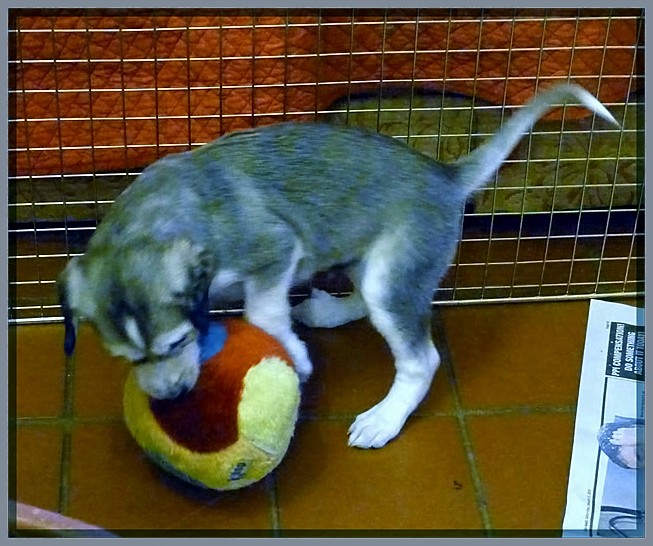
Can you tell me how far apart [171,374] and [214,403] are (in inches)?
3.6

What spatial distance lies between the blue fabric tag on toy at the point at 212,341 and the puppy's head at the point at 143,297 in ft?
0.23

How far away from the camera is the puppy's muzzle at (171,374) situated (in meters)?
1.67

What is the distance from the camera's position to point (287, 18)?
1998 millimetres

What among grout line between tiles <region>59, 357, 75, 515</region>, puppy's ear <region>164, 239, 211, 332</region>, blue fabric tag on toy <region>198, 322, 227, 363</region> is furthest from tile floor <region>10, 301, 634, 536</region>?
puppy's ear <region>164, 239, 211, 332</region>

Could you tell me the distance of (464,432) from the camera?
1994 mm

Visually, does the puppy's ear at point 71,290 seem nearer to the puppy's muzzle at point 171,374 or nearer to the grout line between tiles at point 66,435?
the puppy's muzzle at point 171,374

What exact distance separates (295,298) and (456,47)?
22.5 inches

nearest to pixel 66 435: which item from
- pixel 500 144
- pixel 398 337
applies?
pixel 398 337

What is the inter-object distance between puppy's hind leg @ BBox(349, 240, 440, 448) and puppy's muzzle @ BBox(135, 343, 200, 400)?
0.31 m

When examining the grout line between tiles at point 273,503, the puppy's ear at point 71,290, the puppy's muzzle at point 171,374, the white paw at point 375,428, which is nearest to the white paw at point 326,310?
the white paw at point 375,428

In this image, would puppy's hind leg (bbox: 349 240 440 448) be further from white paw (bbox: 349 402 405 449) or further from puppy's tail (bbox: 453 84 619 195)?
puppy's tail (bbox: 453 84 619 195)

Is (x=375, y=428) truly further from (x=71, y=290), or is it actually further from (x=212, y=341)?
(x=71, y=290)

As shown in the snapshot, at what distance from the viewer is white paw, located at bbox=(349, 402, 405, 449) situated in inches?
76.4

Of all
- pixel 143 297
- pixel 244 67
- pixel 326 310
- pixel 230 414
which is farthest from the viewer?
pixel 326 310
